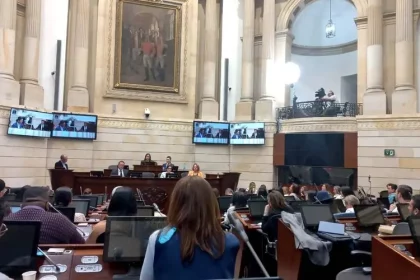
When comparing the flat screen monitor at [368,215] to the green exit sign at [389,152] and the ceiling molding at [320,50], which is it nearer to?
the green exit sign at [389,152]

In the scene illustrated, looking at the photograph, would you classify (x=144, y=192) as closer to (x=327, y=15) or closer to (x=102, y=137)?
(x=102, y=137)

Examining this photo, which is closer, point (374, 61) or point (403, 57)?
point (403, 57)

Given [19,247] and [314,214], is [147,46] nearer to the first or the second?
[314,214]

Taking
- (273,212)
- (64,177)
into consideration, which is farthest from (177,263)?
(64,177)

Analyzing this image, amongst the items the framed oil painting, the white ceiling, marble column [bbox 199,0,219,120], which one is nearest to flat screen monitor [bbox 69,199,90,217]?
the framed oil painting

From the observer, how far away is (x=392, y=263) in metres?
2.75

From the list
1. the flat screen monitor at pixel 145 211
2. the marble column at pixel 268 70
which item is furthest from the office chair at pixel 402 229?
the marble column at pixel 268 70

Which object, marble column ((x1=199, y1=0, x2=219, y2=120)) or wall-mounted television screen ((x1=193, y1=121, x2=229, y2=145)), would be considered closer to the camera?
wall-mounted television screen ((x1=193, y1=121, x2=229, y2=145))

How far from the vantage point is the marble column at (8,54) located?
12250 mm

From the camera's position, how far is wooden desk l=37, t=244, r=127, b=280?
2.57 m

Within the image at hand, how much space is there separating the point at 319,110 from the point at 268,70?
2.61 m

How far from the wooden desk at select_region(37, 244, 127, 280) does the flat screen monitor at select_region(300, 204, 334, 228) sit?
9.36 ft

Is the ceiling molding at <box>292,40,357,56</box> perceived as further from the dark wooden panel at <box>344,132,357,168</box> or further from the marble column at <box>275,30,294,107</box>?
the dark wooden panel at <box>344,132,357,168</box>

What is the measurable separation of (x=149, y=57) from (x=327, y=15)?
30.9 ft
